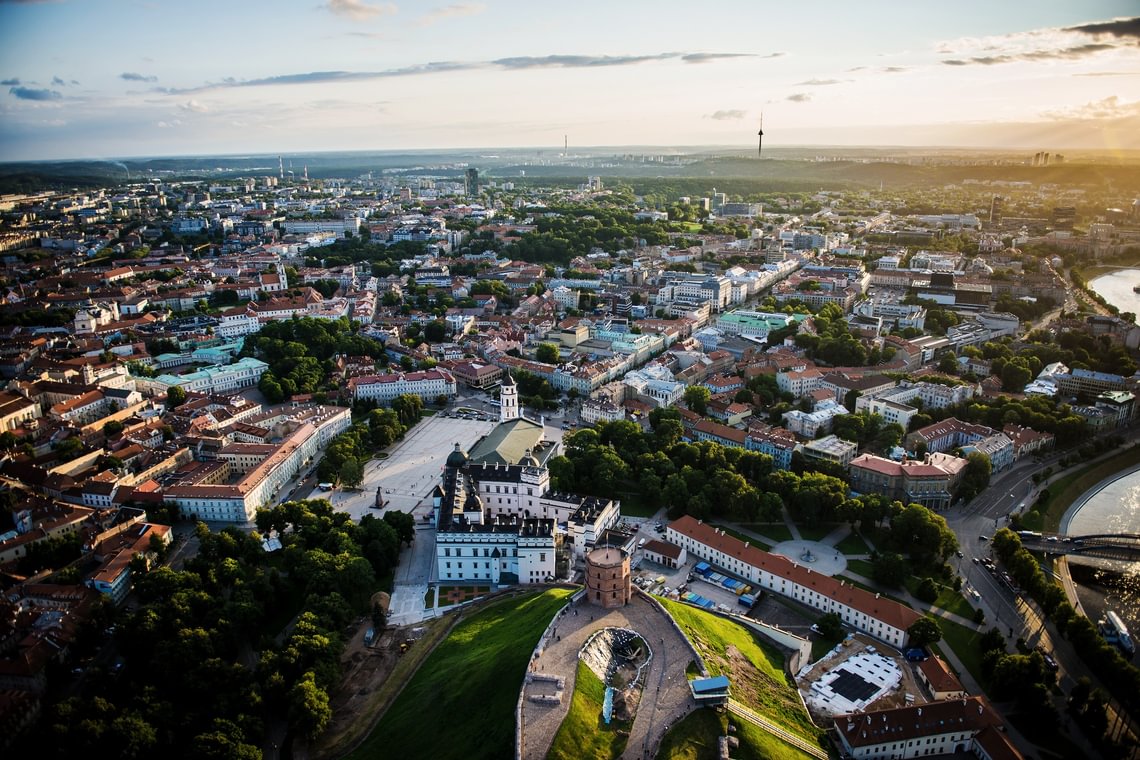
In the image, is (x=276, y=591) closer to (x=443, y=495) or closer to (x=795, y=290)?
(x=443, y=495)

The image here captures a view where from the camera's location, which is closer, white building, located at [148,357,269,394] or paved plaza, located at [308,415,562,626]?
paved plaza, located at [308,415,562,626]

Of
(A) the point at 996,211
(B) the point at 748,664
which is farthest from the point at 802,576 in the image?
(A) the point at 996,211

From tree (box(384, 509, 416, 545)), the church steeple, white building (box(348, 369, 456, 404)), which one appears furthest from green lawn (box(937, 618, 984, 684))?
white building (box(348, 369, 456, 404))

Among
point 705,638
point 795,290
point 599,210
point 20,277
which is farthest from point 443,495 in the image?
point 599,210

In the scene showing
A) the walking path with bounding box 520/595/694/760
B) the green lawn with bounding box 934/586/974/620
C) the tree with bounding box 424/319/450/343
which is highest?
the tree with bounding box 424/319/450/343

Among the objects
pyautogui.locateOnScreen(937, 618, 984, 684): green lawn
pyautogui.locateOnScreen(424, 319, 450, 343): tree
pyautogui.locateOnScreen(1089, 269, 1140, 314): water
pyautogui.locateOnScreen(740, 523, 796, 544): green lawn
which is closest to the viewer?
pyautogui.locateOnScreen(937, 618, 984, 684): green lawn

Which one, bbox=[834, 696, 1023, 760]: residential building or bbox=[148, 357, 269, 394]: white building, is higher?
bbox=[148, 357, 269, 394]: white building

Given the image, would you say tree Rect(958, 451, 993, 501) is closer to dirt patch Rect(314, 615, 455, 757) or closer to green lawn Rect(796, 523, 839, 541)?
green lawn Rect(796, 523, 839, 541)
